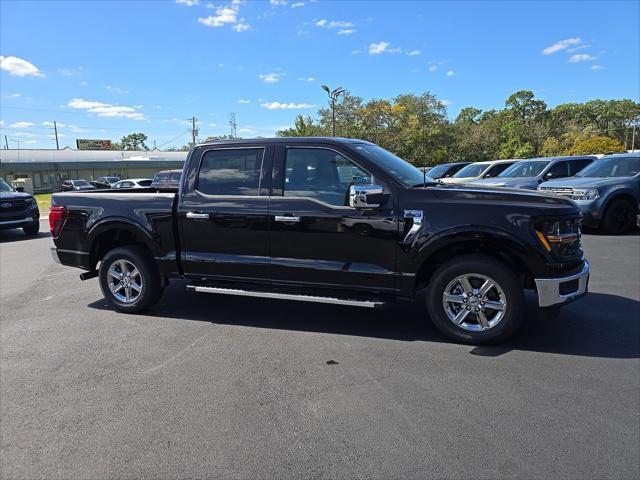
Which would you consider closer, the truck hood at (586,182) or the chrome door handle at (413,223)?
the chrome door handle at (413,223)

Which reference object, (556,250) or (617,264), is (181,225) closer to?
(556,250)

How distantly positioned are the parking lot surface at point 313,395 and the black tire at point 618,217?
5775 mm

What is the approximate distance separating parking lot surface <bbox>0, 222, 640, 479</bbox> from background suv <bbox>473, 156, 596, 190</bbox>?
7.76 m

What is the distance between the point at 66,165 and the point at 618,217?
60058 millimetres

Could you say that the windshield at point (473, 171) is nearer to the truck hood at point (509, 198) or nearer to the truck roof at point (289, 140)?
the truck roof at point (289, 140)

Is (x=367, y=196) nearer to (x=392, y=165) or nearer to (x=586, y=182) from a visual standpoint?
(x=392, y=165)

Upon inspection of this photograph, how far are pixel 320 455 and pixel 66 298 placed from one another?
16.1ft

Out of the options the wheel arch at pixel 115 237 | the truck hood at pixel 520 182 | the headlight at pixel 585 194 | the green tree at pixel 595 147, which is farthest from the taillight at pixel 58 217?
the green tree at pixel 595 147

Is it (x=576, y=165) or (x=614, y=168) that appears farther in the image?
(x=576, y=165)

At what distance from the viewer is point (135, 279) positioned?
213 inches

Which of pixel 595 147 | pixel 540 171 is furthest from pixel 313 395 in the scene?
pixel 595 147

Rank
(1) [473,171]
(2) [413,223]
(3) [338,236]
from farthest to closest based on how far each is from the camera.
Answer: (1) [473,171] < (3) [338,236] < (2) [413,223]

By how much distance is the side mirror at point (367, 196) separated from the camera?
4.08 m

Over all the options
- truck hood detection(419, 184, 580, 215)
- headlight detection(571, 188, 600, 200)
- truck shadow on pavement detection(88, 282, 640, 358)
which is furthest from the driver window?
headlight detection(571, 188, 600, 200)
